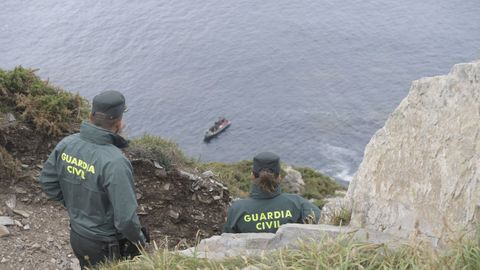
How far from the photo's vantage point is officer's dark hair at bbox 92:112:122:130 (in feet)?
18.6

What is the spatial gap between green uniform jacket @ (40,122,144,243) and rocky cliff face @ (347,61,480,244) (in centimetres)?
268

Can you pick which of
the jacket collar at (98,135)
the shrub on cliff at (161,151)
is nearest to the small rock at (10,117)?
the shrub on cliff at (161,151)

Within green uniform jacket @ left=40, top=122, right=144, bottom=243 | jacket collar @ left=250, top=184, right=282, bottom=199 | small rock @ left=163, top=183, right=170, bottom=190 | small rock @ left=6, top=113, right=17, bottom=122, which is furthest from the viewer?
small rock @ left=163, top=183, right=170, bottom=190

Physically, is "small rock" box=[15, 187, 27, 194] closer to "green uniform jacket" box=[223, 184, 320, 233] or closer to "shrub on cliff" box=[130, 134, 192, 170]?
"shrub on cliff" box=[130, 134, 192, 170]

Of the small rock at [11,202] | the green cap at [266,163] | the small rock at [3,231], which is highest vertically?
the green cap at [266,163]

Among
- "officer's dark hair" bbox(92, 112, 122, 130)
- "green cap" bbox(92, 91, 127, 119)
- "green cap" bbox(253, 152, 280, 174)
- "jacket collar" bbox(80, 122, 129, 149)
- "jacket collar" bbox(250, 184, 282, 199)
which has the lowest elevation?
"jacket collar" bbox(250, 184, 282, 199)

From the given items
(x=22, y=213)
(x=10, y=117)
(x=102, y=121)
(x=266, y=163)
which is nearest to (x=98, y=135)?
(x=102, y=121)

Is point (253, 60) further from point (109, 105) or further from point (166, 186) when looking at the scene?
point (109, 105)

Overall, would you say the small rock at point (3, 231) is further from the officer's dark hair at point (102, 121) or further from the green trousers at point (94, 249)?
the officer's dark hair at point (102, 121)

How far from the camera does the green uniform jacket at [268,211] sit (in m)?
6.83

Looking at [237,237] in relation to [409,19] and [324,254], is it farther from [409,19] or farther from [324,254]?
[409,19]

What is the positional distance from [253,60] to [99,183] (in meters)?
76.7

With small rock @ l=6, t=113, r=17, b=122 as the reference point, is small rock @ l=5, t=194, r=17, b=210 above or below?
below

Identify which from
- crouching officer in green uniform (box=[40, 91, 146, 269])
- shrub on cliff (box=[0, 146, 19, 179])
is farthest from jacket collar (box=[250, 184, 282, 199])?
shrub on cliff (box=[0, 146, 19, 179])
